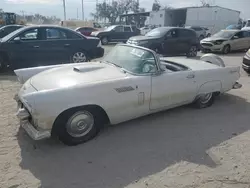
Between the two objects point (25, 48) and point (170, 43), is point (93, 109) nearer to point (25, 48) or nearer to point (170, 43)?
point (25, 48)

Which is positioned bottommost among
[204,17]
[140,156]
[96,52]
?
[140,156]

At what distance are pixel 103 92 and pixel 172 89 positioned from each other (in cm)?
137

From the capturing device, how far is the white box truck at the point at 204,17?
3647 cm

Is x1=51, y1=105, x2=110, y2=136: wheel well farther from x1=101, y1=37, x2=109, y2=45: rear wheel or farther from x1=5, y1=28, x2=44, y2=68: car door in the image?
x1=101, y1=37, x2=109, y2=45: rear wheel

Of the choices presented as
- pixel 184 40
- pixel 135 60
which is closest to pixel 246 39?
pixel 184 40

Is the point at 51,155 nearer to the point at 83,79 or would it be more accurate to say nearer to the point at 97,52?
the point at 83,79

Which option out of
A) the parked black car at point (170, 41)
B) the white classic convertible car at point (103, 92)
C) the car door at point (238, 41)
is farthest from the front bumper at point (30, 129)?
the car door at point (238, 41)

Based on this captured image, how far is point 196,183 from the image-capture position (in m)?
2.83

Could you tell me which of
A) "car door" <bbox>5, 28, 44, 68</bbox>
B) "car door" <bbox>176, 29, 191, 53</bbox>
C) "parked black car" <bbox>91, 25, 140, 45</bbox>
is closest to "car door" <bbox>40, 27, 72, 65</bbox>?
"car door" <bbox>5, 28, 44, 68</bbox>

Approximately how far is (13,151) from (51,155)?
0.53 metres

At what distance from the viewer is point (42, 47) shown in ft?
26.6

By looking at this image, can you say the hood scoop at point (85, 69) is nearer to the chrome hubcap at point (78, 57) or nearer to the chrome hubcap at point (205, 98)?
the chrome hubcap at point (205, 98)

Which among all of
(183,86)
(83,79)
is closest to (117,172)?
(83,79)

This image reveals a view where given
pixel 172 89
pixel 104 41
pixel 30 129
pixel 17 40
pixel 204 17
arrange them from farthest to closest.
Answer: pixel 204 17 → pixel 104 41 → pixel 17 40 → pixel 172 89 → pixel 30 129
